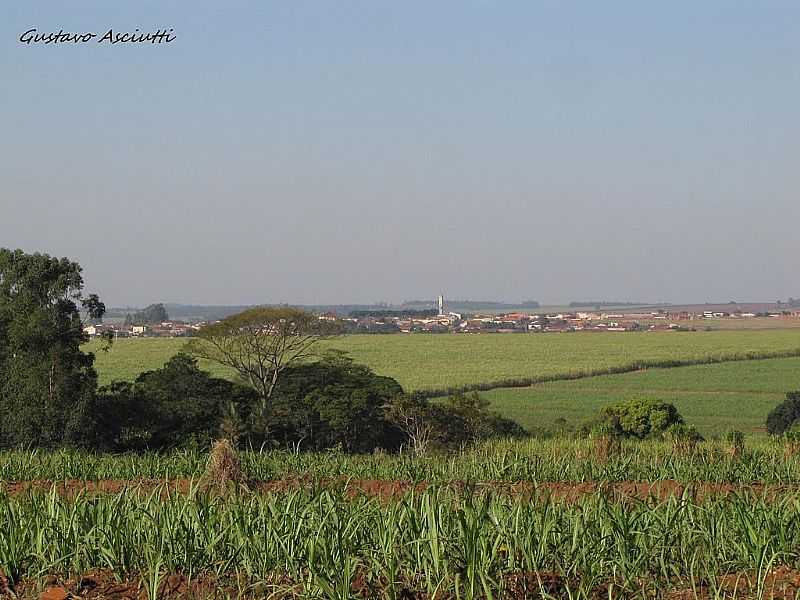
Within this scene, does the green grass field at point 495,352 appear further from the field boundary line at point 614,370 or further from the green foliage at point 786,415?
the green foliage at point 786,415

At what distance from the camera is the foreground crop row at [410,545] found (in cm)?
432

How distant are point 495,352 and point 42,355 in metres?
73.3

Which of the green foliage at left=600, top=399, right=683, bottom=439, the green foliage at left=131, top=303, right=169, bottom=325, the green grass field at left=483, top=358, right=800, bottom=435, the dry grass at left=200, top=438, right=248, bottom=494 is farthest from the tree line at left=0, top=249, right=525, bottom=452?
the green foliage at left=131, top=303, right=169, bottom=325

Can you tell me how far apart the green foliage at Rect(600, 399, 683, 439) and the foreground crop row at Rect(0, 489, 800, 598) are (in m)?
29.3

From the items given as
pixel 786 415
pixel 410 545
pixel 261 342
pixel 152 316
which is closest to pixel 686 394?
pixel 786 415

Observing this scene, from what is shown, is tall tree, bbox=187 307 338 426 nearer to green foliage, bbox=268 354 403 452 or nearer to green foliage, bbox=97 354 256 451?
green foliage, bbox=268 354 403 452

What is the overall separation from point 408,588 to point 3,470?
8.51 metres

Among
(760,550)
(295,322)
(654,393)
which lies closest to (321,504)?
(760,550)

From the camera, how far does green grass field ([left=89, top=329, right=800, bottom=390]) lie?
245ft

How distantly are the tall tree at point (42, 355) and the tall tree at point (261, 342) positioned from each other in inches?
343

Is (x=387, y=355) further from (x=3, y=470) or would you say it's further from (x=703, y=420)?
(x=3, y=470)

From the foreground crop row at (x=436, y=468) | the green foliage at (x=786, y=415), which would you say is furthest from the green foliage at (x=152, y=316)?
the foreground crop row at (x=436, y=468)

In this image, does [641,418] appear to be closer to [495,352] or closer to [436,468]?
[436,468]

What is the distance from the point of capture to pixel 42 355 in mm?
28906
